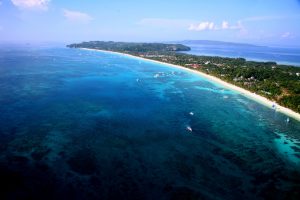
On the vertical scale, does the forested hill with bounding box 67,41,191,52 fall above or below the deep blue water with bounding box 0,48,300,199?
above

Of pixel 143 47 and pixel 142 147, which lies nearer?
pixel 142 147

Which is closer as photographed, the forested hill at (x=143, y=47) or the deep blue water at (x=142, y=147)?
the deep blue water at (x=142, y=147)

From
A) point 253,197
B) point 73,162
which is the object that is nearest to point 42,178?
point 73,162

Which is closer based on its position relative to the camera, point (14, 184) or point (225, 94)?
point (14, 184)

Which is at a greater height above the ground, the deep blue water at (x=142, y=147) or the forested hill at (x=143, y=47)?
the forested hill at (x=143, y=47)

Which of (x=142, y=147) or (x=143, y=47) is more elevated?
(x=143, y=47)

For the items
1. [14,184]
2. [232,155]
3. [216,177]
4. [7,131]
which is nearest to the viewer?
[14,184]

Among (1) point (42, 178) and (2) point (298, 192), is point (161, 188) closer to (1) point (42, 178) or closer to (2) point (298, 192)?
(1) point (42, 178)

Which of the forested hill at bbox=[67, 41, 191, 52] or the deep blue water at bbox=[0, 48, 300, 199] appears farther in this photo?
the forested hill at bbox=[67, 41, 191, 52]
